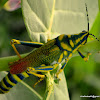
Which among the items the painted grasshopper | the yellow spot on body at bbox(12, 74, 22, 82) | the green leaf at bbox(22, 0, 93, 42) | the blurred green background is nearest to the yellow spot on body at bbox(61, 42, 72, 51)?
the painted grasshopper

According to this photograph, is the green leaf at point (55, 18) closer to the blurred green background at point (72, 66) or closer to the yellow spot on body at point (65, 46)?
the yellow spot on body at point (65, 46)

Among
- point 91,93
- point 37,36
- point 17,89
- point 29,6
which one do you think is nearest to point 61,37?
point 37,36

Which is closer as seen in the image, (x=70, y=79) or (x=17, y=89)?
(x=17, y=89)

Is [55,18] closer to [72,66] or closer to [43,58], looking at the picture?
[43,58]

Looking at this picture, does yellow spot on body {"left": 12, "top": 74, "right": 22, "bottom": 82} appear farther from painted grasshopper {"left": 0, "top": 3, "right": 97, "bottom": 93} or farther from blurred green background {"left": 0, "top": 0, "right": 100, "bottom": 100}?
blurred green background {"left": 0, "top": 0, "right": 100, "bottom": 100}

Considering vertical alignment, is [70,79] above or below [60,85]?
below

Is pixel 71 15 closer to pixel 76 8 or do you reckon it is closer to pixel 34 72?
pixel 76 8

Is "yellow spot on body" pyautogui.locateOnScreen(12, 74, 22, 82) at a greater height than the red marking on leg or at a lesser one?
lesser

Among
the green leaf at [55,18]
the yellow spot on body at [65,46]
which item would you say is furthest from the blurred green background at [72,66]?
the yellow spot on body at [65,46]

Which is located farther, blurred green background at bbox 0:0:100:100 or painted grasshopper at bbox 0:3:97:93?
blurred green background at bbox 0:0:100:100
